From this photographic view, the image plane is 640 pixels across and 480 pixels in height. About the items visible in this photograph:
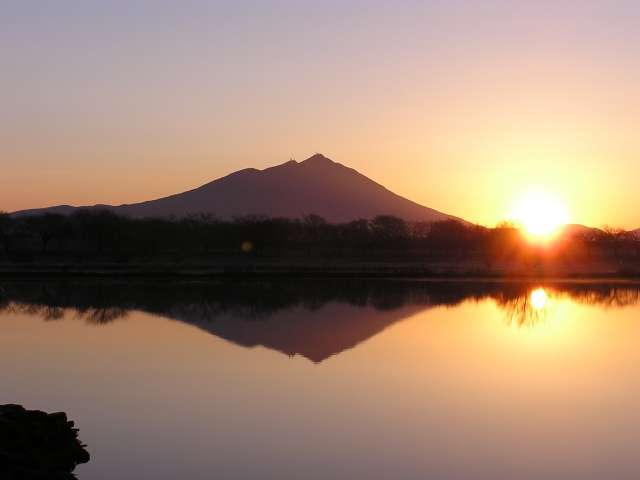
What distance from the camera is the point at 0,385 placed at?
10.0 meters

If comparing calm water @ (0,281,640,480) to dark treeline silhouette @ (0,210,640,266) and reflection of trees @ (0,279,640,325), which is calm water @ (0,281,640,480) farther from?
dark treeline silhouette @ (0,210,640,266)

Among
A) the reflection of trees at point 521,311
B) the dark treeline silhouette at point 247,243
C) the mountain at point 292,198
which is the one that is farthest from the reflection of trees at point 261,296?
the mountain at point 292,198

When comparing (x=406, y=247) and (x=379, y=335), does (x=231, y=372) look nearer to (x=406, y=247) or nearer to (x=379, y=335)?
(x=379, y=335)

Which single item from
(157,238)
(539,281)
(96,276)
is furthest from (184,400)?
(157,238)

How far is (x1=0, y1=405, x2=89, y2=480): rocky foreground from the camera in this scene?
5941mm

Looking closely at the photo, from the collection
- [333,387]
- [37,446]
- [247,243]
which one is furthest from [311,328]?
[247,243]

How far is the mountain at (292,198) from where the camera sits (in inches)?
5394

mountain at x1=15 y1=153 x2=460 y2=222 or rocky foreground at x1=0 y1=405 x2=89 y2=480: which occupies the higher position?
mountain at x1=15 y1=153 x2=460 y2=222

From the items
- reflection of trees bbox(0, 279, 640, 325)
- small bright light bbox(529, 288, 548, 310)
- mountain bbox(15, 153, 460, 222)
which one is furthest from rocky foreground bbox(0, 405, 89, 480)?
mountain bbox(15, 153, 460, 222)

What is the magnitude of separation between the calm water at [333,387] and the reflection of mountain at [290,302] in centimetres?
14

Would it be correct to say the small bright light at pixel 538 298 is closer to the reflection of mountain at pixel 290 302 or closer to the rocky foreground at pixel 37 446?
the reflection of mountain at pixel 290 302

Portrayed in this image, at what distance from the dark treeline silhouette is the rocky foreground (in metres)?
34.9

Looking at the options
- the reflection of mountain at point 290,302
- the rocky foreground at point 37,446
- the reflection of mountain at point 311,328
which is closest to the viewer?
the rocky foreground at point 37,446

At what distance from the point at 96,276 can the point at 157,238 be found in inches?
724
